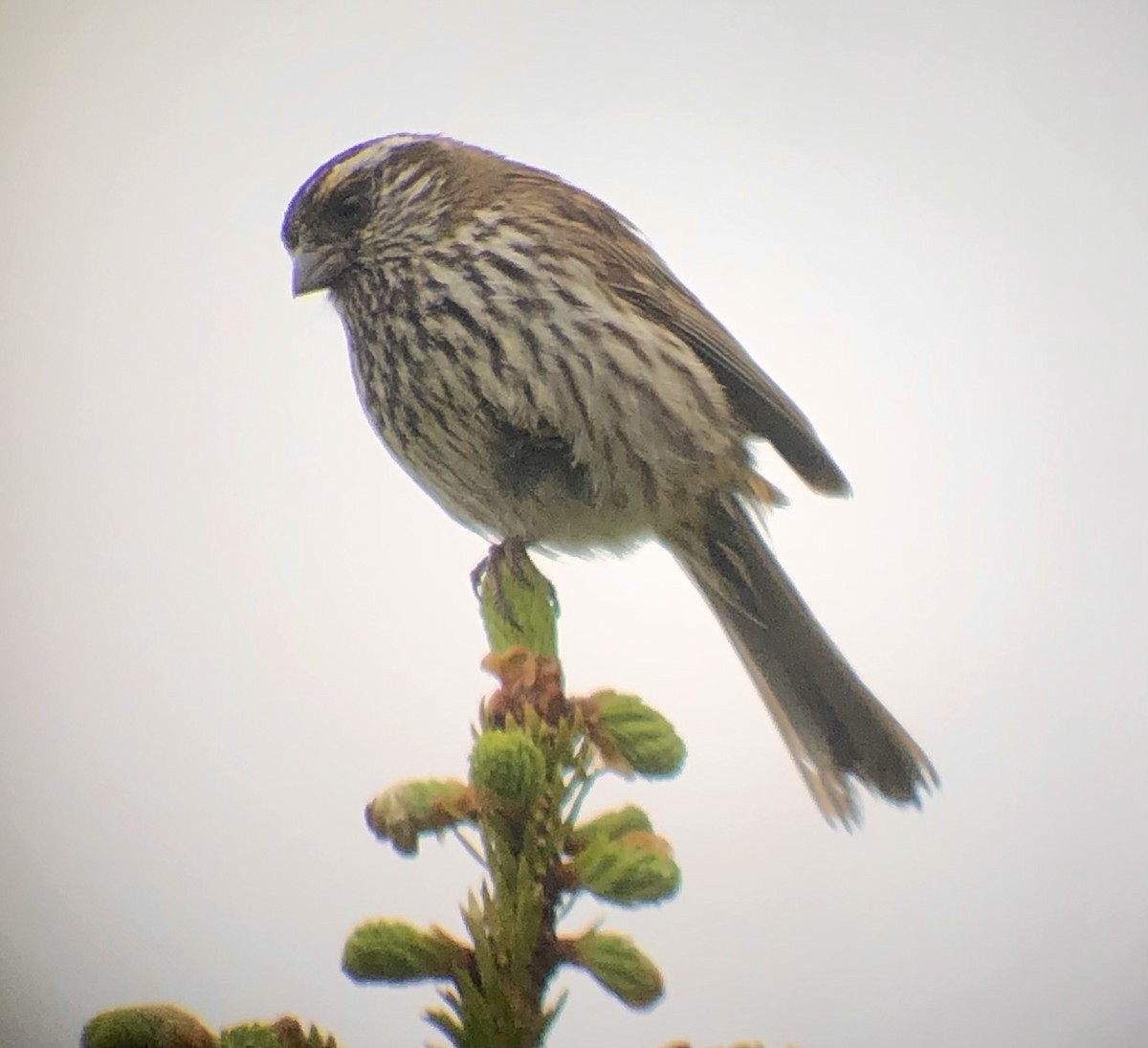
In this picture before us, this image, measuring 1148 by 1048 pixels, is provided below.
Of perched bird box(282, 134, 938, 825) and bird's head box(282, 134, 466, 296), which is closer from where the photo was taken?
perched bird box(282, 134, 938, 825)

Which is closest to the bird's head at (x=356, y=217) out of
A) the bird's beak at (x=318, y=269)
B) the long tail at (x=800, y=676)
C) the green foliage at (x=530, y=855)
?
the bird's beak at (x=318, y=269)

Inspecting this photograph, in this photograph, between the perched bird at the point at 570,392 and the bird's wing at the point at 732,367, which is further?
the bird's wing at the point at 732,367

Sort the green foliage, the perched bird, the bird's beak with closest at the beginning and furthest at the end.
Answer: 1. the green foliage
2. the perched bird
3. the bird's beak

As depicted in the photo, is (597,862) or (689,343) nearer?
(597,862)

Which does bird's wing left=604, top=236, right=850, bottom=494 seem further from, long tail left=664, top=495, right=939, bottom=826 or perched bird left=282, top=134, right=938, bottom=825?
long tail left=664, top=495, right=939, bottom=826

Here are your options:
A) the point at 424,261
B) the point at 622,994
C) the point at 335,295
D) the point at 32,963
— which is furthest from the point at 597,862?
the point at 32,963

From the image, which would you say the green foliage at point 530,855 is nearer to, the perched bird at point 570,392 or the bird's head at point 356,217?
the perched bird at point 570,392

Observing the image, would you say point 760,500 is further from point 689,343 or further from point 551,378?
point 551,378

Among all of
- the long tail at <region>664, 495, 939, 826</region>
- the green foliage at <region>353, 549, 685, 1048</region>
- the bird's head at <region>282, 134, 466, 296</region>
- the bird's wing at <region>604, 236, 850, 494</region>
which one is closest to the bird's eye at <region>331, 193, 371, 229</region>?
the bird's head at <region>282, 134, 466, 296</region>
